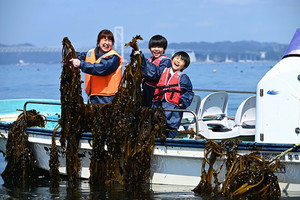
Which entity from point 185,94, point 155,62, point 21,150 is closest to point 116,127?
point 185,94

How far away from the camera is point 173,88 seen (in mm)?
8781

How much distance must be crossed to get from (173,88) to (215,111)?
1917 millimetres

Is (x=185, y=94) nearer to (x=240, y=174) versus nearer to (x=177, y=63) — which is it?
(x=177, y=63)

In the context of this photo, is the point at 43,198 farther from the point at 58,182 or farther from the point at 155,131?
the point at 155,131

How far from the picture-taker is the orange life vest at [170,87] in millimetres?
8758

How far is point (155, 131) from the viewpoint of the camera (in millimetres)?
8523

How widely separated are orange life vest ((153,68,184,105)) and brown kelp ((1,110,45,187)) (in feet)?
7.74

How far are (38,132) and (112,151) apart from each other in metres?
1.49

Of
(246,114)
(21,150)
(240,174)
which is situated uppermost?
(246,114)

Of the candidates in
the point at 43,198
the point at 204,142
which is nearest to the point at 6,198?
the point at 43,198

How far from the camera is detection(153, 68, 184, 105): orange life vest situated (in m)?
8.76

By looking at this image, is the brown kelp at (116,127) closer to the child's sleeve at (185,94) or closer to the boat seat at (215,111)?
the child's sleeve at (185,94)

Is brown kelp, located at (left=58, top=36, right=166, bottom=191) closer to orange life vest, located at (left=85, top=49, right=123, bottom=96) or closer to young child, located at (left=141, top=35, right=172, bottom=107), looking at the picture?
orange life vest, located at (left=85, top=49, right=123, bottom=96)

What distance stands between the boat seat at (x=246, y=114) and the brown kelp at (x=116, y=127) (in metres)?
1.65
